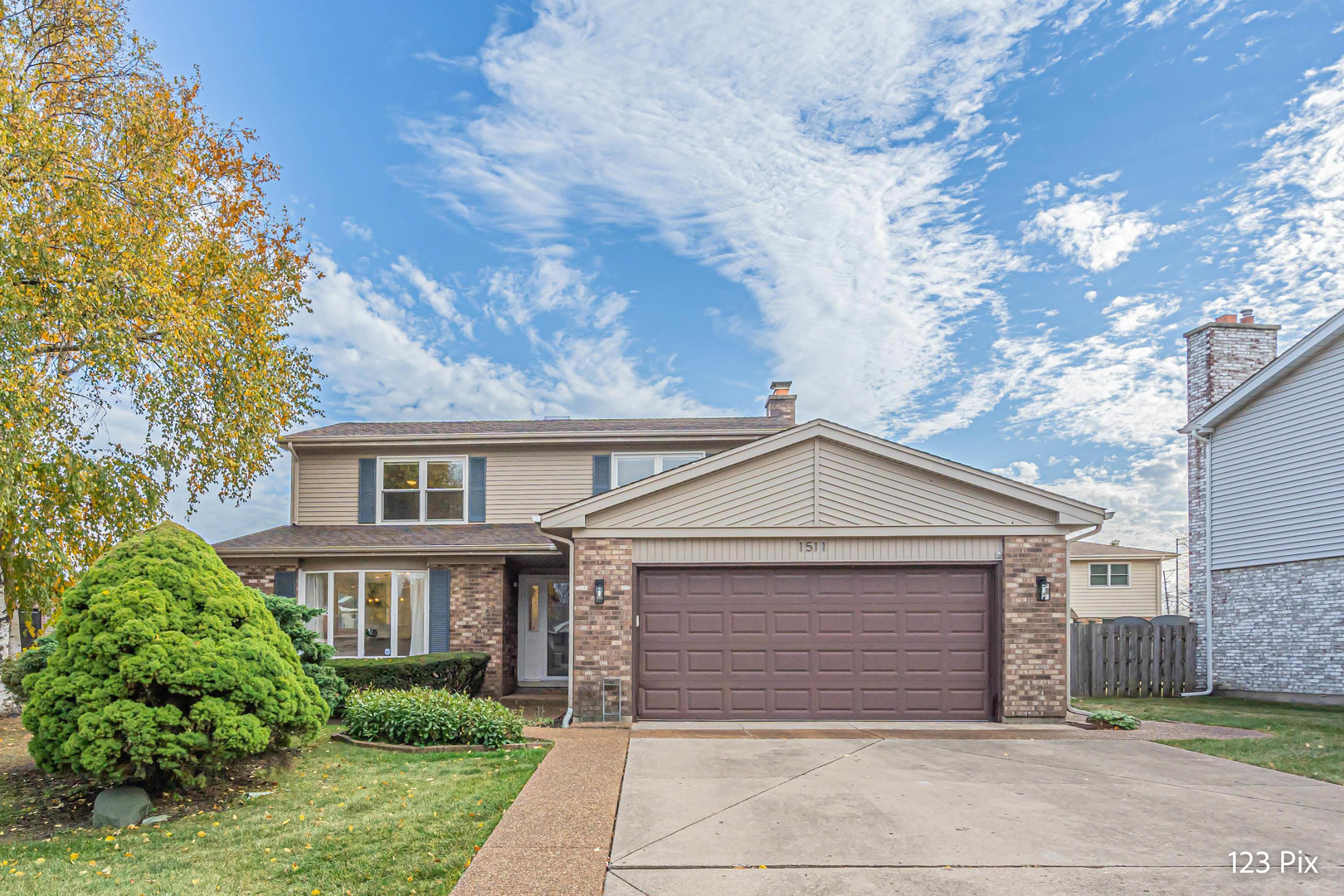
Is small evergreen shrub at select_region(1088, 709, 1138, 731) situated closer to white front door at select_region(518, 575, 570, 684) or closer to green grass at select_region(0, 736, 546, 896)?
green grass at select_region(0, 736, 546, 896)

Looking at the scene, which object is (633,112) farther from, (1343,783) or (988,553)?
(1343,783)

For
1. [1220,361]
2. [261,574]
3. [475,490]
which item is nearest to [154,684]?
[261,574]

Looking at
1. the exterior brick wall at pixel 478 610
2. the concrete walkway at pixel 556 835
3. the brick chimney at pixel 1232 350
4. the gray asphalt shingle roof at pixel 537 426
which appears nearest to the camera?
the concrete walkway at pixel 556 835

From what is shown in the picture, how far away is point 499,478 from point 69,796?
9757mm

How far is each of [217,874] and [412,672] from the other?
678 cm

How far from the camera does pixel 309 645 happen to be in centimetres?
1019

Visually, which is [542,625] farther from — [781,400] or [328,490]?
[781,400]

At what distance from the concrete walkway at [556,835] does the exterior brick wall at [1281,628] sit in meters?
12.9

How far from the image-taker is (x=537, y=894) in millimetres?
4527

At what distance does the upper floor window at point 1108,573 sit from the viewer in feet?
92.3

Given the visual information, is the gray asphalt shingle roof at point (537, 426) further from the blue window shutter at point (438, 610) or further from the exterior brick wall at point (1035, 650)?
the exterior brick wall at point (1035, 650)

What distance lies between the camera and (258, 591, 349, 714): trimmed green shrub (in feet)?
33.1

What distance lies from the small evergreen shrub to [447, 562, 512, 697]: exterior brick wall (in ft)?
31.3

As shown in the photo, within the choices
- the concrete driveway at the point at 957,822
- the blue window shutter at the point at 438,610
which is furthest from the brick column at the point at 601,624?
the blue window shutter at the point at 438,610
